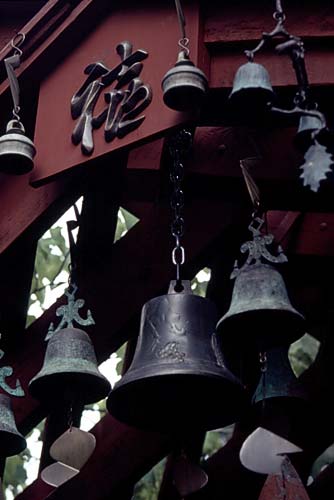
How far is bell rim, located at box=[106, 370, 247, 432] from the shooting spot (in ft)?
12.5

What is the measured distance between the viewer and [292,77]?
12.3ft

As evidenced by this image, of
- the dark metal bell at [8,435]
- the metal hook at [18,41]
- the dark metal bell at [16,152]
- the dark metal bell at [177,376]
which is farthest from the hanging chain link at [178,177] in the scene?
the dark metal bell at [8,435]

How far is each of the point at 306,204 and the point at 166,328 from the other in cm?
80

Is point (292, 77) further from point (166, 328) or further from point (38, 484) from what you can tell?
point (38, 484)

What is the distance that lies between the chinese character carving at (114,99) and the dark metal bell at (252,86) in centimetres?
42

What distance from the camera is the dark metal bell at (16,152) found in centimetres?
386

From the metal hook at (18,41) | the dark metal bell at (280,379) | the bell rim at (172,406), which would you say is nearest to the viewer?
the bell rim at (172,406)

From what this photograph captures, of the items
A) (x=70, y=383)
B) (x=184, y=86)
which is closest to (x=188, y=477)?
A: (x=70, y=383)

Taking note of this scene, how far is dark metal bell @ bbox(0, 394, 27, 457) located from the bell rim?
57 centimetres

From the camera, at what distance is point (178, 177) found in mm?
4020

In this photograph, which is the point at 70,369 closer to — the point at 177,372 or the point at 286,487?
the point at 177,372

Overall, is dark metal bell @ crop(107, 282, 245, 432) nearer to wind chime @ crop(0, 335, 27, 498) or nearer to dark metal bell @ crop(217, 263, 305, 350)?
dark metal bell @ crop(217, 263, 305, 350)

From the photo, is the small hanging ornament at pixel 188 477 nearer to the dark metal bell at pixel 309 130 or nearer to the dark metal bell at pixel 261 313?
the dark metal bell at pixel 261 313


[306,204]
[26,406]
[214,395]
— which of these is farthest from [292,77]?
[26,406]
